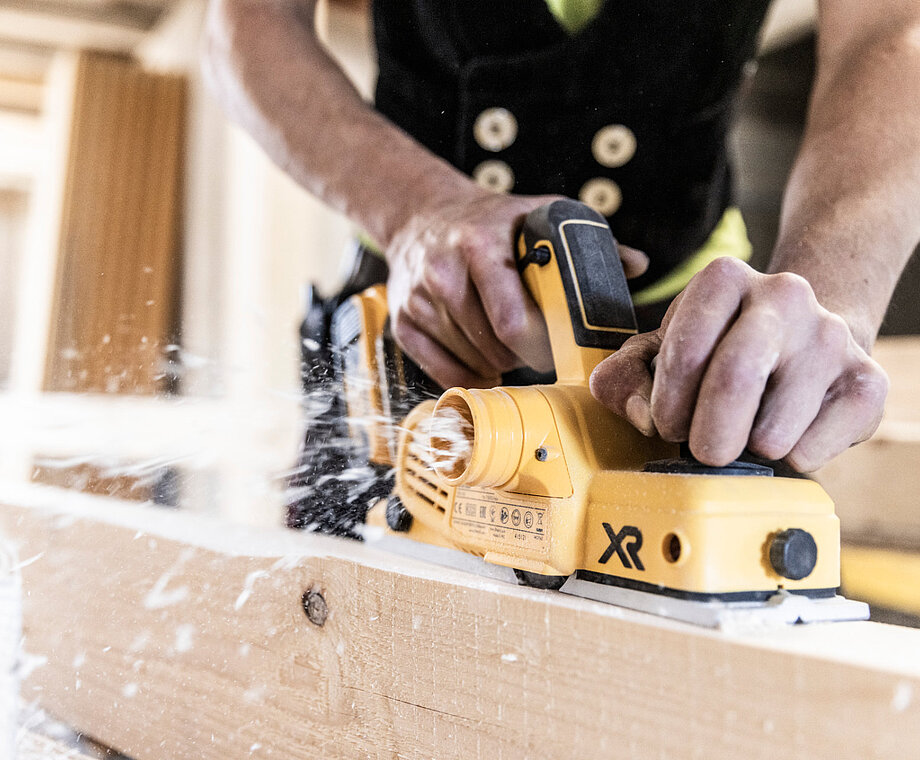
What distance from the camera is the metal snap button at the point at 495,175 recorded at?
3.17ft

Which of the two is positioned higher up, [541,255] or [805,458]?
[541,255]

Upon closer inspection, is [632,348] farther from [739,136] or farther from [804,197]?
[739,136]

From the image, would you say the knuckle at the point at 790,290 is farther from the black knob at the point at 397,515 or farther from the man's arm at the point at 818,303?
the black knob at the point at 397,515

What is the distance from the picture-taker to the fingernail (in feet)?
1.82

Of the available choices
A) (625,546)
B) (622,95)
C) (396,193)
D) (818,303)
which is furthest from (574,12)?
(625,546)

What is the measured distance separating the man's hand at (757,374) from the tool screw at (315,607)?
310 mm

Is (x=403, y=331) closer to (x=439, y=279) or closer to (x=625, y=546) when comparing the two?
(x=439, y=279)

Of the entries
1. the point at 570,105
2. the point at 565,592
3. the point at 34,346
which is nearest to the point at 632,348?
the point at 565,592

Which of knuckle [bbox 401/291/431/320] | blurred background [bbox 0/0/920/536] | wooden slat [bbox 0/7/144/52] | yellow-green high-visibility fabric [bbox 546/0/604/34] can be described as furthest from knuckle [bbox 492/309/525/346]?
wooden slat [bbox 0/7/144/52]

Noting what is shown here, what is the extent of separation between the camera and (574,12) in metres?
0.94

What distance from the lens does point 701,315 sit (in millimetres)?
504

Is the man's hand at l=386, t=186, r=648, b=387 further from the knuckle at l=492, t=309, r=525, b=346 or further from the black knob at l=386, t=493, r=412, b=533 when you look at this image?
the black knob at l=386, t=493, r=412, b=533

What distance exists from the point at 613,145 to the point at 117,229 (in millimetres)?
2638

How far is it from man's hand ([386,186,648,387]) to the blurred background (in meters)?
1.98
